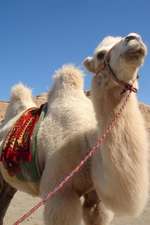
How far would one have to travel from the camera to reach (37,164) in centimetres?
407

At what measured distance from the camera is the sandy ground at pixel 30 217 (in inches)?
215

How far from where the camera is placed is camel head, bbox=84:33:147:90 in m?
2.87

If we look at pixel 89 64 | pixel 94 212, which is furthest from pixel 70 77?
pixel 94 212

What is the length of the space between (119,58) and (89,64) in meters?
0.54

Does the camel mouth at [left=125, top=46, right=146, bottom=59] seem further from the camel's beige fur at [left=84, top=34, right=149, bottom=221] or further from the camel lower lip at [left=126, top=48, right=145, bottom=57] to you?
the camel's beige fur at [left=84, top=34, right=149, bottom=221]

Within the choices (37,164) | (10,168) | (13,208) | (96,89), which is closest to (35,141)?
(37,164)

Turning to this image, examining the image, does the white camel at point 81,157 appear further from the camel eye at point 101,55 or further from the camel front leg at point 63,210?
the camel eye at point 101,55

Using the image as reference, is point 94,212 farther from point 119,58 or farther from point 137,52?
point 137,52

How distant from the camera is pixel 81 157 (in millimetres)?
3693

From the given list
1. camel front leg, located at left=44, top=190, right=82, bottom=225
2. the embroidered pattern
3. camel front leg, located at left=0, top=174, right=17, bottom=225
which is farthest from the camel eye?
camel front leg, located at left=0, top=174, right=17, bottom=225

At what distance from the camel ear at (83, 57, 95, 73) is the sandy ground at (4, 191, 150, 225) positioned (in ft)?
8.12

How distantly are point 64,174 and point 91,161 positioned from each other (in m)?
0.24

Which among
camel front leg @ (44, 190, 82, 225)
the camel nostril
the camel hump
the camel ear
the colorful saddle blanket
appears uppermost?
the camel hump

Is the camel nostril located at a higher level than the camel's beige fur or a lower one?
higher
